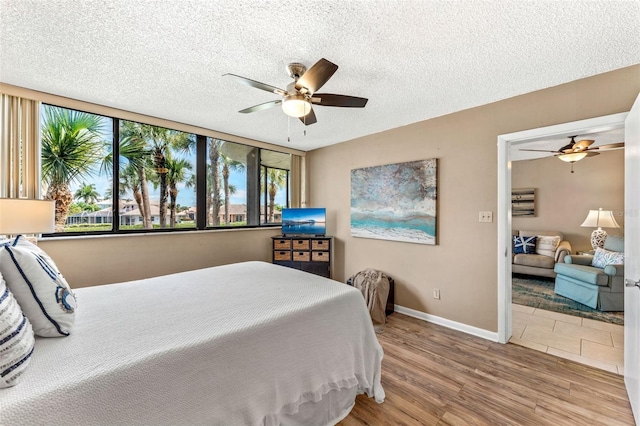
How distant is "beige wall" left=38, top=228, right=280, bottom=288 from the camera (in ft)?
8.65

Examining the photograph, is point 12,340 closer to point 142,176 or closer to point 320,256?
point 142,176

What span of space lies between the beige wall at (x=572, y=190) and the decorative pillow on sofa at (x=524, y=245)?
0.65 metres

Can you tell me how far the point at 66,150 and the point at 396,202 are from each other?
12.4ft

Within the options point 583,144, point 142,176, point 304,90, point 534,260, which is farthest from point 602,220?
point 142,176

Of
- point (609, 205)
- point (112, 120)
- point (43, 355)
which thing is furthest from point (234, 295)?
point (609, 205)

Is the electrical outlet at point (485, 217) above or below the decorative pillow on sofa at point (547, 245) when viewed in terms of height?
above

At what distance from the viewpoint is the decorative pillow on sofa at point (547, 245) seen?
4.74 m

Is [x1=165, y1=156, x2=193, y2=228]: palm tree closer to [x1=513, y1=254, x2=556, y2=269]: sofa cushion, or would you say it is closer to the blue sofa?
the blue sofa

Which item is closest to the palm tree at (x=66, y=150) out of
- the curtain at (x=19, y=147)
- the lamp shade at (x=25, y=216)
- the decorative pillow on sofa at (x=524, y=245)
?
the curtain at (x=19, y=147)

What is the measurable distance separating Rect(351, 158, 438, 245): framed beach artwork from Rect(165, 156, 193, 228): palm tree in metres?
2.44

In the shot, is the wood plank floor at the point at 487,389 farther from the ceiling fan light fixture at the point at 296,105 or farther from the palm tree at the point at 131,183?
the palm tree at the point at 131,183

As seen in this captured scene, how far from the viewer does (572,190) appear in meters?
4.93

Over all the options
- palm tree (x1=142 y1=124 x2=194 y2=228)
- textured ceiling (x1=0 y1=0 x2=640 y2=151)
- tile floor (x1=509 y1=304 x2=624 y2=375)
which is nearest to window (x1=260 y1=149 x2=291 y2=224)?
palm tree (x1=142 y1=124 x2=194 y2=228)

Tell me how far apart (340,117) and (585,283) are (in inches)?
155
